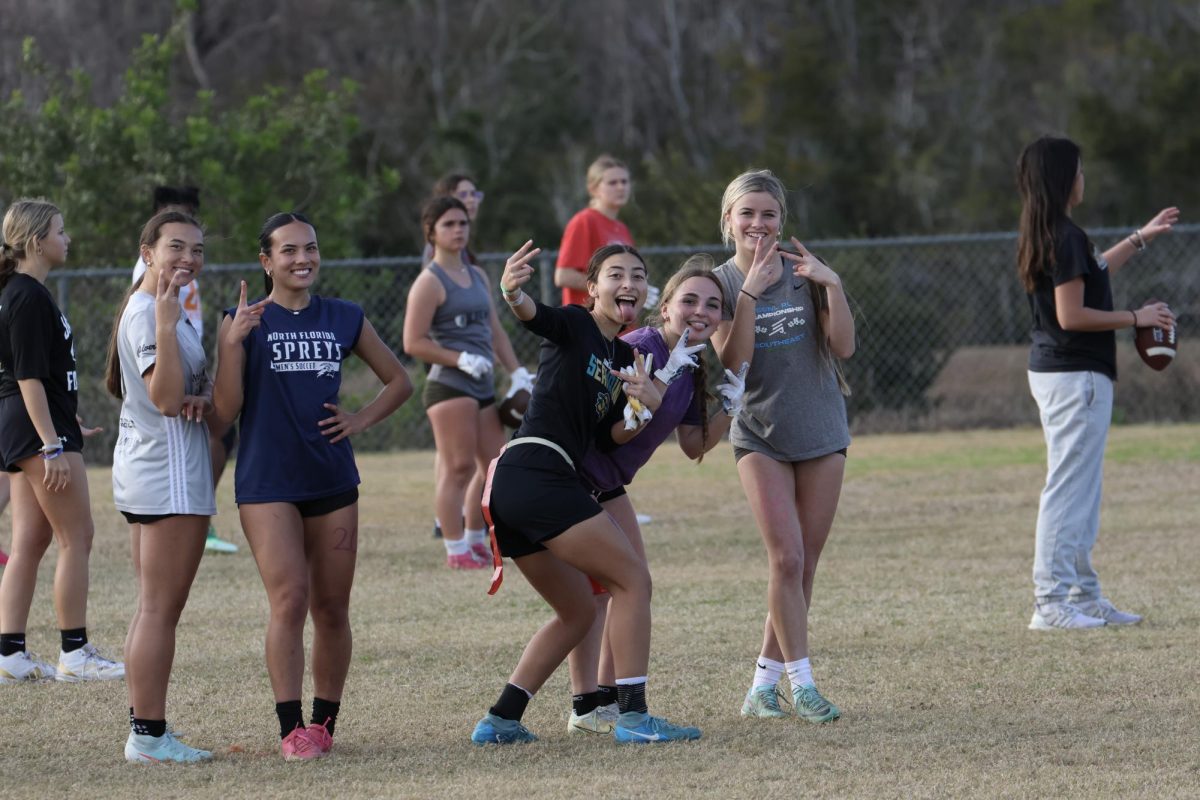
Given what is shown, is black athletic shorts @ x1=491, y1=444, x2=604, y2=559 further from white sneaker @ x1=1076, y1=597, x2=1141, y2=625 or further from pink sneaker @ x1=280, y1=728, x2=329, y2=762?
white sneaker @ x1=1076, y1=597, x2=1141, y2=625

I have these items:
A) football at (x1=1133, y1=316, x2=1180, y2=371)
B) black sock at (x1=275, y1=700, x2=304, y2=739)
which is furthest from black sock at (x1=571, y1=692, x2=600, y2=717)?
football at (x1=1133, y1=316, x2=1180, y2=371)

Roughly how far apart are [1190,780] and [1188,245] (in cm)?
1368

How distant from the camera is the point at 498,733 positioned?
17.4ft

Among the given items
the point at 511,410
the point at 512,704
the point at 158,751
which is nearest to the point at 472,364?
the point at 511,410

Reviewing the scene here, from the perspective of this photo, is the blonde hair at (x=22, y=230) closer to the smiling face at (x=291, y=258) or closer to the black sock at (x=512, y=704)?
the smiling face at (x=291, y=258)

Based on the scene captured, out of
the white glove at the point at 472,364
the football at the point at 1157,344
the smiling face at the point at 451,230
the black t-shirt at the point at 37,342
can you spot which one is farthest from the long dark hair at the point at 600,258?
the smiling face at the point at 451,230

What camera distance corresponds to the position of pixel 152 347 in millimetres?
5137

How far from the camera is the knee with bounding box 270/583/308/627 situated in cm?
505

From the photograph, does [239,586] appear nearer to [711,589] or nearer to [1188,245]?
[711,589]

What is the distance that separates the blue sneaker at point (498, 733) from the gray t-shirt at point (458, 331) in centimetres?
411

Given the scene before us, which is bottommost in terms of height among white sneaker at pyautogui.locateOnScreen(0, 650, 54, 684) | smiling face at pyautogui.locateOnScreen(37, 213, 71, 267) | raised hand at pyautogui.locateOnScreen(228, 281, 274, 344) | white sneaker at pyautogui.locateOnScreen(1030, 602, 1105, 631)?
white sneaker at pyautogui.locateOnScreen(0, 650, 54, 684)

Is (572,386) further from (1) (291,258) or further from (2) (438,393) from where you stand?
(2) (438,393)

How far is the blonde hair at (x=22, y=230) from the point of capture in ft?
20.6

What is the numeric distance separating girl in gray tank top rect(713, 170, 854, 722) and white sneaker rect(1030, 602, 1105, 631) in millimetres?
1801
